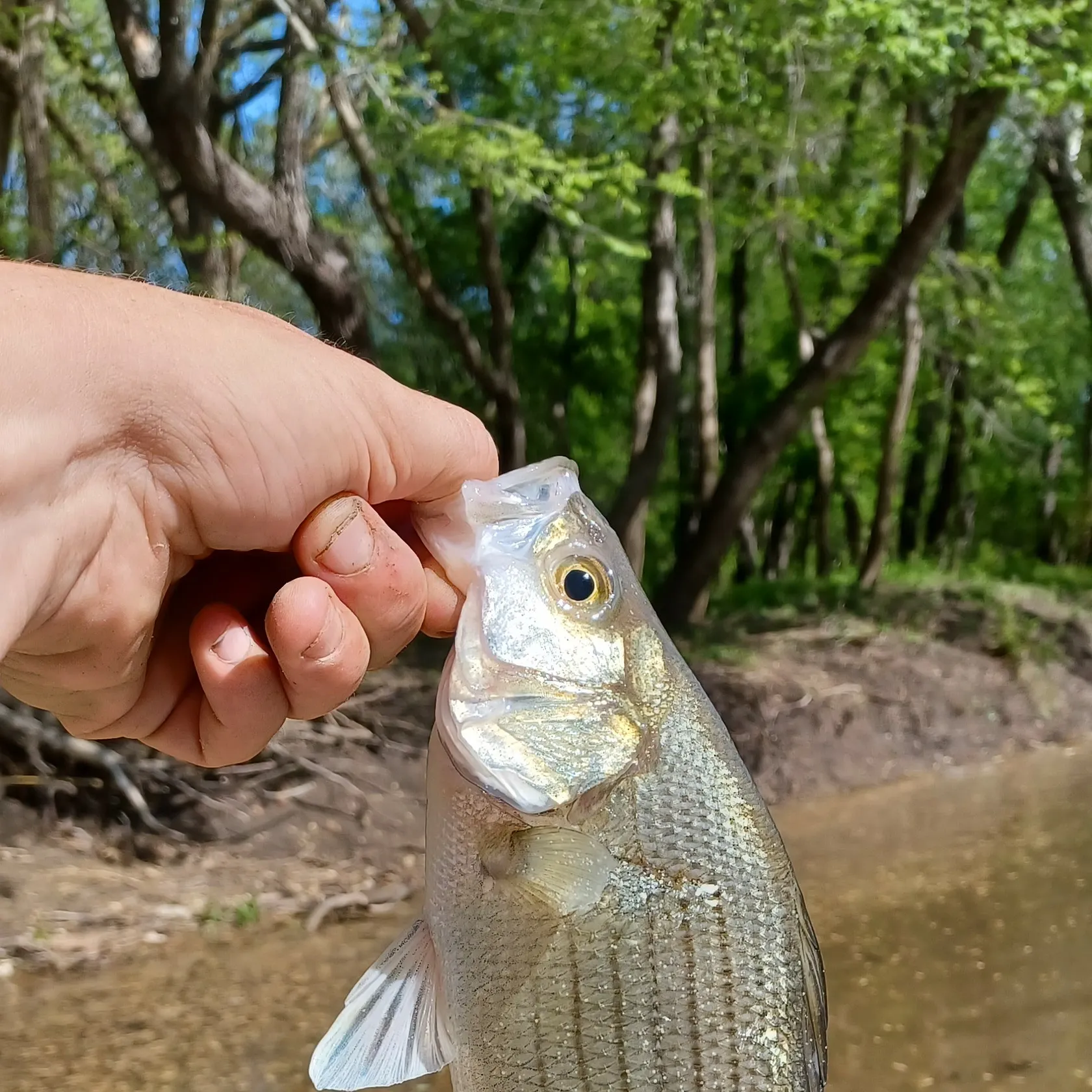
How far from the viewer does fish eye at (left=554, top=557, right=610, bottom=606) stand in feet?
5.88

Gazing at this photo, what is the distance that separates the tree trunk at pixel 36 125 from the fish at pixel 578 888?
7416 millimetres

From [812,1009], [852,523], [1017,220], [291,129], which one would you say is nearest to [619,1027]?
[812,1009]

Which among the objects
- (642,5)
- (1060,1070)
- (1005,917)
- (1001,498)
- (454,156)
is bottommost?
(1001,498)

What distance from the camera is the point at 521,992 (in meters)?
1.66

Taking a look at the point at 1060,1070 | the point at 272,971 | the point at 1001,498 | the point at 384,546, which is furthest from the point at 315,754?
the point at 1001,498

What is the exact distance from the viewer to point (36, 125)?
8062 millimetres

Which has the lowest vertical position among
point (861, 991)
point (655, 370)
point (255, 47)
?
point (861, 991)

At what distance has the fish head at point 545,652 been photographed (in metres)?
1.67

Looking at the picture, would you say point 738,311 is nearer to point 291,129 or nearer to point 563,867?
point 291,129

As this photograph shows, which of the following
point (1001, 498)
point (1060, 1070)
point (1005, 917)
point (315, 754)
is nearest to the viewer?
point (1060, 1070)

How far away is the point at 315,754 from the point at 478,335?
9142mm

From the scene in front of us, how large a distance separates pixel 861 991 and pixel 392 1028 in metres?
4.09

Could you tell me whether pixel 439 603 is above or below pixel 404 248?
below

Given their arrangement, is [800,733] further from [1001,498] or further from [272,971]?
[1001,498]
